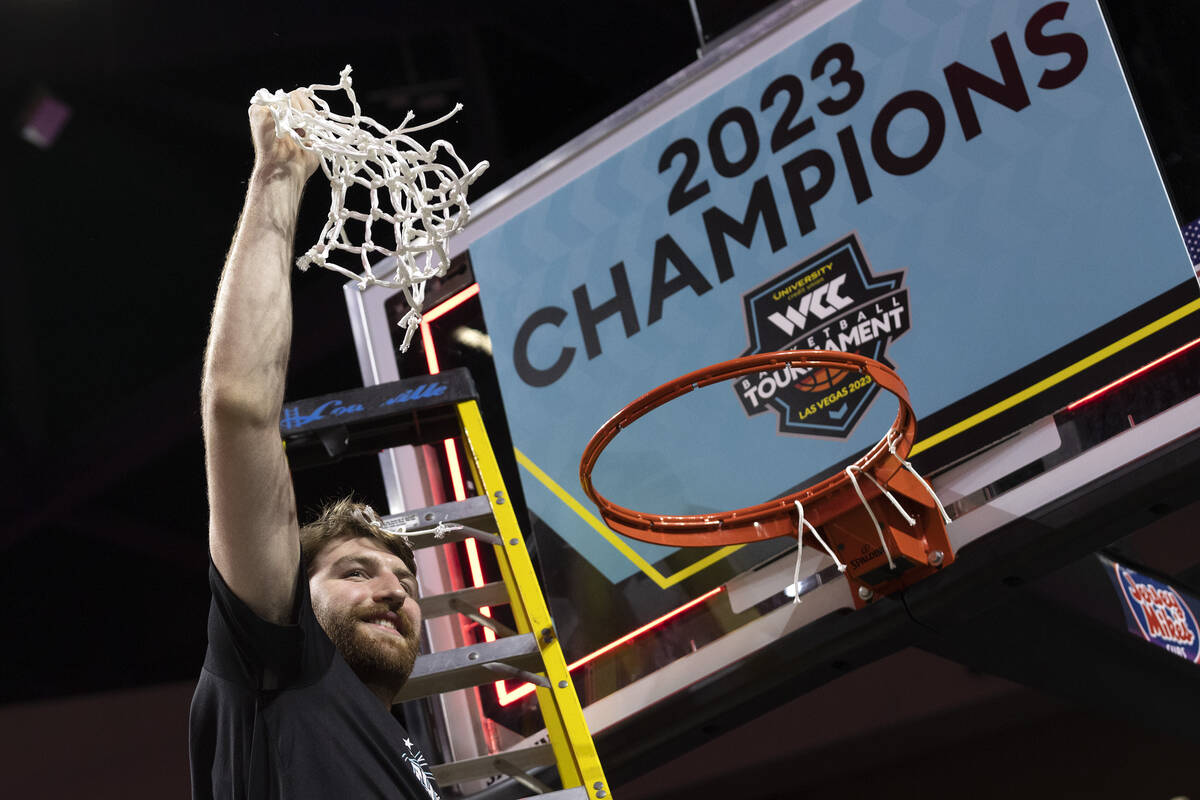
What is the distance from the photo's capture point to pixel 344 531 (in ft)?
5.37

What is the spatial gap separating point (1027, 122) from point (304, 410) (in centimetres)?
139

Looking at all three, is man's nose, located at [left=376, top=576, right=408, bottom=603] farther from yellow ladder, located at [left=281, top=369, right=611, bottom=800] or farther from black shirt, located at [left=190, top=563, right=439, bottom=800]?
yellow ladder, located at [left=281, top=369, right=611, bottom=800]

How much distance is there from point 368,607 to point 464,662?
49 cm

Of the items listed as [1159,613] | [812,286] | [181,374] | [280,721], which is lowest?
[1159,613]

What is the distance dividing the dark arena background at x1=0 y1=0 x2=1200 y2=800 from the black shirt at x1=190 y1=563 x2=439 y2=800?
8.68 ft

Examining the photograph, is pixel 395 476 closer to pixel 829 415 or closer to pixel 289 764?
pixel 829 415

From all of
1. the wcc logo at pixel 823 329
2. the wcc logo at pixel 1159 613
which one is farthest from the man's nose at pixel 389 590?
the wcc logo at pixel 1159 613

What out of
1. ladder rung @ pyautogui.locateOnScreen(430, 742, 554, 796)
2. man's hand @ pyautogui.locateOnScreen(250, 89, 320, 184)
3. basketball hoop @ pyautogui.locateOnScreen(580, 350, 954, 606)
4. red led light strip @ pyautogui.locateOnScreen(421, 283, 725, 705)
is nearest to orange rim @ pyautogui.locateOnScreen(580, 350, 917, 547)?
basketball hoop @ pyautogui.locateOnScreen(580, 350, 954, 606)

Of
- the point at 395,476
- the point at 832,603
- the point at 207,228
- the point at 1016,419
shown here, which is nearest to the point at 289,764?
the point at 832,603

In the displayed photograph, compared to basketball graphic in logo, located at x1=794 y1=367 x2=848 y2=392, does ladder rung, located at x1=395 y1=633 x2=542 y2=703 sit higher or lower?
lower

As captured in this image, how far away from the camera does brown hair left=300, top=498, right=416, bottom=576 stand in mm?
1605

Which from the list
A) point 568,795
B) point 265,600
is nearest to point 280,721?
point 265,600

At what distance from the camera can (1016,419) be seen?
6.52ft

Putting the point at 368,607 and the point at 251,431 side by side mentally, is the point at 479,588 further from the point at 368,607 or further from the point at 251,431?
the point at 251,431
